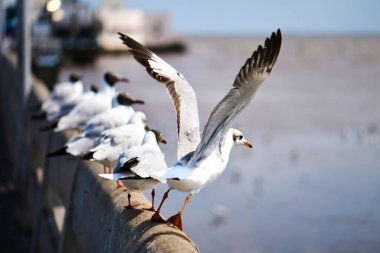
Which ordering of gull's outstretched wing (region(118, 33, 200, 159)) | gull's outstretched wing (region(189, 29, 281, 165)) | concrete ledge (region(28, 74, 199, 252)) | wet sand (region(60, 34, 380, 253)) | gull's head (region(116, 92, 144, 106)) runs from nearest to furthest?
concrete ledge (region(28, 74, 199, 252)) < gull's outstretched wing (region(189, 29, 281, 165)) < gull's outstretched wing (region(118, 33, 200, 159)) < gull's head (region(116, 92, 144, 106)) < wet sand (region(60, 34, 380, 253))

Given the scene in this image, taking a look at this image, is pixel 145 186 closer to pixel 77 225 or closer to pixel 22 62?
pixel 77 225

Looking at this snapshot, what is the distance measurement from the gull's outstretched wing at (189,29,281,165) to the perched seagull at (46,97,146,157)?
1.59 meters

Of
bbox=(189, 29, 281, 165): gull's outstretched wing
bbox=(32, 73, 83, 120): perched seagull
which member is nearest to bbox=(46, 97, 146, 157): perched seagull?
bbox=(189, 29, 281, 165): gull's outstretched wing

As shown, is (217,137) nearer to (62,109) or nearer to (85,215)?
(85,215)

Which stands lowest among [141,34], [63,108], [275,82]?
[141,34]

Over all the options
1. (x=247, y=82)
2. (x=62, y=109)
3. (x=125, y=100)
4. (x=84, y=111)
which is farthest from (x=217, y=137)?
(x=62, y=109)

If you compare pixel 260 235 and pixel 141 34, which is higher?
pixel 260 235

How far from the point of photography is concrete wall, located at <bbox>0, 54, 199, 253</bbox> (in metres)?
4.33

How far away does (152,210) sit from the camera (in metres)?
5.12

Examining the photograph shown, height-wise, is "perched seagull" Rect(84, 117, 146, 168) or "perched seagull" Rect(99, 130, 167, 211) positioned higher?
"perched seagull" Rect(99, 130, 167, 211)

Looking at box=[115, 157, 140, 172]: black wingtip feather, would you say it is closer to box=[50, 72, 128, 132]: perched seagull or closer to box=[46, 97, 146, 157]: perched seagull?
box=[46, 97, 146, 157]: perched seagull

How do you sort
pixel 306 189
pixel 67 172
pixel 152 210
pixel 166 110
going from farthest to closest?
1. pixel 166 110
2. pixel 306 189
3. pixel 67 172
4. pixel 152 210

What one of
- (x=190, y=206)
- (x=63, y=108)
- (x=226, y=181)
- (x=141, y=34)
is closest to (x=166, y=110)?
(x=226, y=181)

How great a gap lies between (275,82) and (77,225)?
1805 inches
